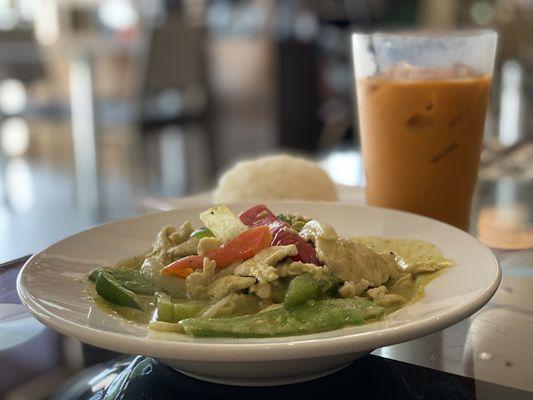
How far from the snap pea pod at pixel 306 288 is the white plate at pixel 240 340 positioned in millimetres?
56

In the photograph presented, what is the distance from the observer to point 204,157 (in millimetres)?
4922

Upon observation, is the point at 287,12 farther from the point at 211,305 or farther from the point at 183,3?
the point at 211,305

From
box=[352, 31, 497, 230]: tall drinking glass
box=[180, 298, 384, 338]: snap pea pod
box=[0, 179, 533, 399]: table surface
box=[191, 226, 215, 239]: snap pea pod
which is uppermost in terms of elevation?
box=[352, 31, 497, 230]: tall drinking glass

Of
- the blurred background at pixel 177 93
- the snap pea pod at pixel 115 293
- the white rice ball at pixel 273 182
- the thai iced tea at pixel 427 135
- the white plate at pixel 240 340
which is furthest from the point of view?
the blurred background at pixel 177 93

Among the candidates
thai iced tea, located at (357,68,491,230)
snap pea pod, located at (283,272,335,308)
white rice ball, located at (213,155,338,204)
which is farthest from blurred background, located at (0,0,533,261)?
snap pea pod, located at (283,272,335,308)

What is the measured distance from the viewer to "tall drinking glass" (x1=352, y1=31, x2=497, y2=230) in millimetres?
953

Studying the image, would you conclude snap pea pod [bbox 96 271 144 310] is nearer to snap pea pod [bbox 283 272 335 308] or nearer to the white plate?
the white plate

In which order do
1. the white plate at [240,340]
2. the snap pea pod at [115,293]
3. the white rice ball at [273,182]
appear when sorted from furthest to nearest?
the white rice ball at [273,182] < the snap pea pod at [115,293] < the white plate at [240,340]

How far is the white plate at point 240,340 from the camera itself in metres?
0.49

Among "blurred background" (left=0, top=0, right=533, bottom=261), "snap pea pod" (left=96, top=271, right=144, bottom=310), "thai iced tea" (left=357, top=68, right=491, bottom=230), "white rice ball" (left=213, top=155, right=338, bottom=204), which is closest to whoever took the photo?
"snap pea pod" (left=96, top=271, right=144, bottom=310)

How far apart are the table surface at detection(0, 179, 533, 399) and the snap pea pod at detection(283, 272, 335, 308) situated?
0.07m

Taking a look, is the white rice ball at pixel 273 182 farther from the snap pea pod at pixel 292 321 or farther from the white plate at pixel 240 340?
the snap pea pod at pixel 292 321

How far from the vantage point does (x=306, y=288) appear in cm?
58

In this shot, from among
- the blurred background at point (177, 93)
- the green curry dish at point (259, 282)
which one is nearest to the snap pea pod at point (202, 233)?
the green curry dish at point (259, 282)
